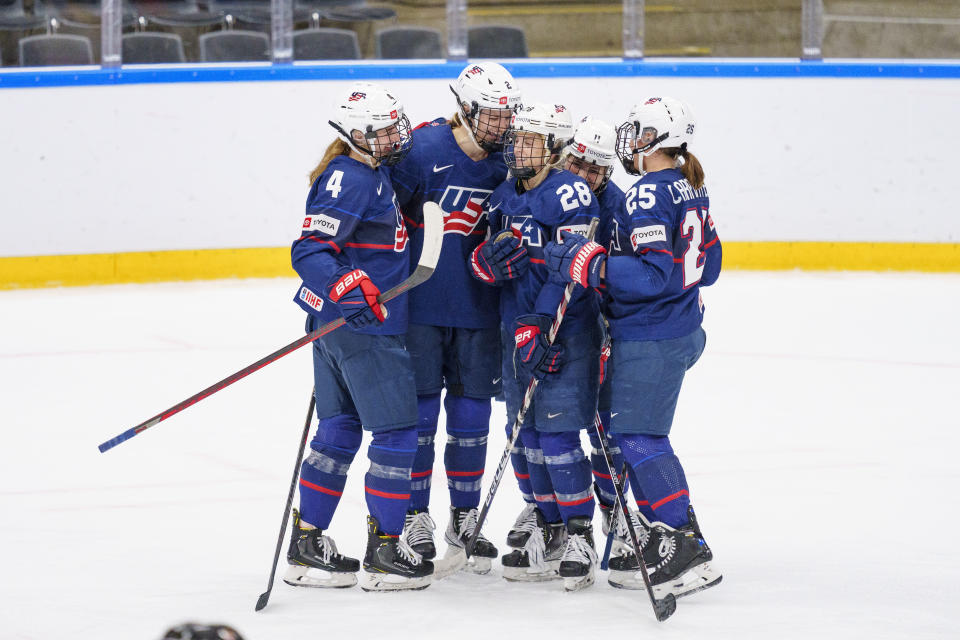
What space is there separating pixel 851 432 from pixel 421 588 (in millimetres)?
2020

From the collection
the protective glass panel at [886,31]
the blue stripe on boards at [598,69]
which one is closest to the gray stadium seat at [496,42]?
the blue stripe on boards at [598,69]

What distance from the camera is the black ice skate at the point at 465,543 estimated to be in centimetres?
320

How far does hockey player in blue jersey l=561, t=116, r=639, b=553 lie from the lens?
3.12m

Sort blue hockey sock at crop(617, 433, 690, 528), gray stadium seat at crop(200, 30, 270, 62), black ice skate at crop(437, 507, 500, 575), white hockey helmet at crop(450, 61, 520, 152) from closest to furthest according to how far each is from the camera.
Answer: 1. blue hockey sock at crop(617, 433, 690, 528)
2. white hockey helmet at crop(450, 61, 520, 152)
3. black ice skate at crop(437, 507, 500, 575)
4. gray stadium seat at crop(200, 30, 270, 62)

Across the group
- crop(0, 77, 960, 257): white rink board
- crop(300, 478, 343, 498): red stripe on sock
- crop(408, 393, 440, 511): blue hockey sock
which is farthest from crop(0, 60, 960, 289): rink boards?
crop(300, 478, 343, 498): red stripe on sock

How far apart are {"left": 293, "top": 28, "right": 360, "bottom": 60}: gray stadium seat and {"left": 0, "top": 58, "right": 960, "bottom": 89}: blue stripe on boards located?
13 centimetres

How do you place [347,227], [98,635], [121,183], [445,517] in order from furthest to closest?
[121,183] → [445,517] → [347,227] → [98,635]

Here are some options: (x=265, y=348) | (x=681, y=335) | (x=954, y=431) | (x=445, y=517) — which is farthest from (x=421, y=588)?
(x=265, y=348)

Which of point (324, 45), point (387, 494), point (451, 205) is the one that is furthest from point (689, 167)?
point (324, 45)

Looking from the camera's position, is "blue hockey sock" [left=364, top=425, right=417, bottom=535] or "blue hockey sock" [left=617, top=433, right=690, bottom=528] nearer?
"blue hockey sock" [left=617, top=433, right=690, bottom=528]

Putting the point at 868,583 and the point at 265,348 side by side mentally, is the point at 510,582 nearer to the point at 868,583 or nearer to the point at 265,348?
the point at 868,583

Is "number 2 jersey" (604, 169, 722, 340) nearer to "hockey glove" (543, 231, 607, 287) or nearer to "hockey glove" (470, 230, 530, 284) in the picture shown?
"hockey glove" (543, 231, 607, 287)

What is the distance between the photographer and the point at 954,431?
4.47 meters

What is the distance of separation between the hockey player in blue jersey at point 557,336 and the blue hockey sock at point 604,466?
0.17 meters
